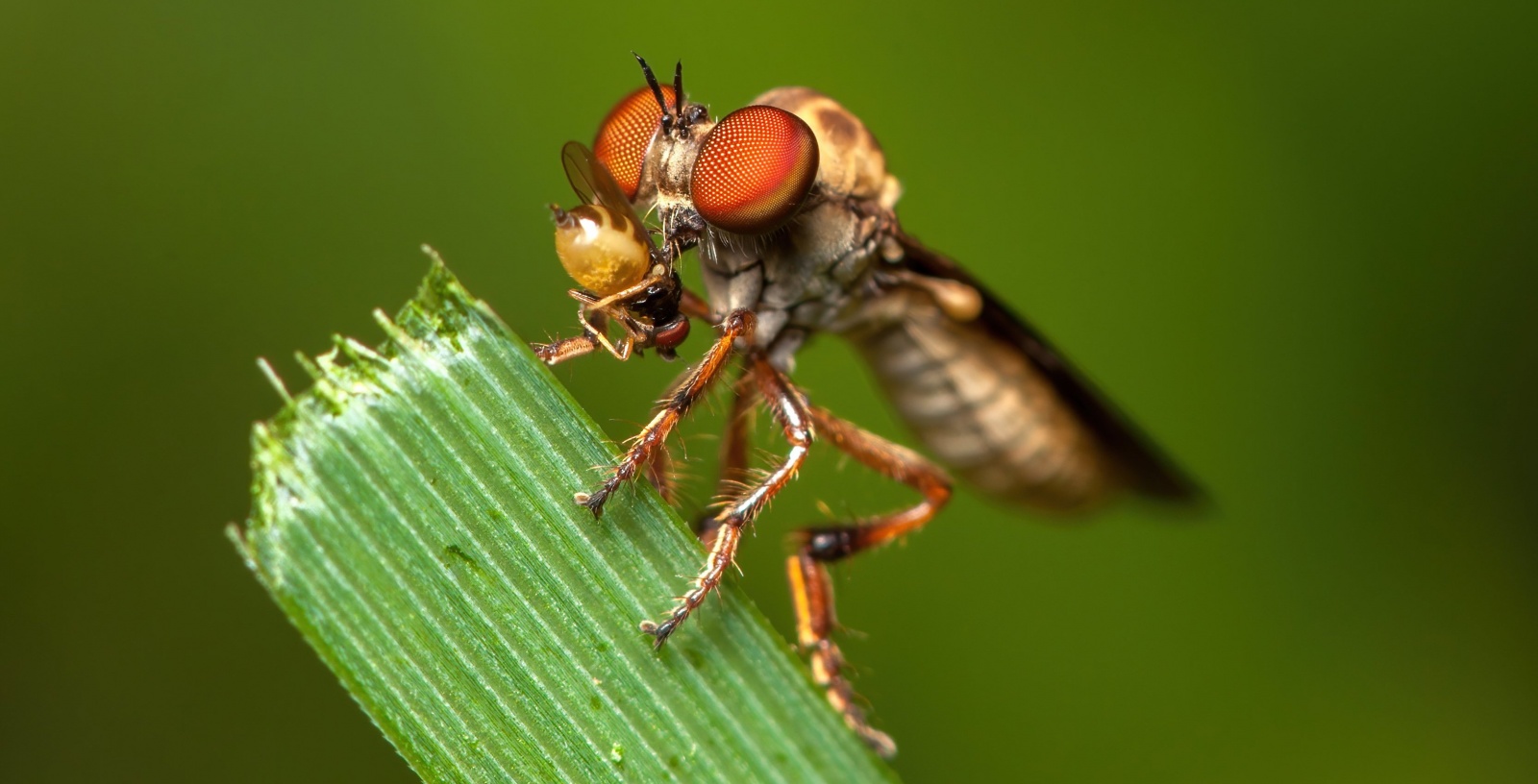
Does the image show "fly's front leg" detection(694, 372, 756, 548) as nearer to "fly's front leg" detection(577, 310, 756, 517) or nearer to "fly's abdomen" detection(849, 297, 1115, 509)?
"fly's abdomen" detection(849, 297, 1115, 509)

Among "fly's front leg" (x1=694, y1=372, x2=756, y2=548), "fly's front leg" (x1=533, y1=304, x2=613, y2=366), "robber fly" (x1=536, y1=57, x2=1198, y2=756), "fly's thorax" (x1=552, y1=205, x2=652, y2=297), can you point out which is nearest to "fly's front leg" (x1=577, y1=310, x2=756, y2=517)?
"robber fly" (x1=536, y1=57, x2=1198, y2=756)

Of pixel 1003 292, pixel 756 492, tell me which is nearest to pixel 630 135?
pixel 756 492

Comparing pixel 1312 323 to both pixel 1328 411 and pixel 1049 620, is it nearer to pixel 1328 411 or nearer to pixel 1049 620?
pixel 1328 411

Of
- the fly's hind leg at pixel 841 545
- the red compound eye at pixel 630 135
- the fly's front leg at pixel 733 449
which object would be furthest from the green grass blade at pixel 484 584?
the fly's front leg at pixel 733 449

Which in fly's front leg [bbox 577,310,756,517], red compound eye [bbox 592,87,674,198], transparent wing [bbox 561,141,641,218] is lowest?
fly's front leg [bbox 577,310,756,517]

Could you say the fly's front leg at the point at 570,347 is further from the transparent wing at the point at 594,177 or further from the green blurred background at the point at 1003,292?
the green blurred background at the point at 1003,292

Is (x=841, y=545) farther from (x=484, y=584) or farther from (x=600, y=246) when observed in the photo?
(x=484, y=584)

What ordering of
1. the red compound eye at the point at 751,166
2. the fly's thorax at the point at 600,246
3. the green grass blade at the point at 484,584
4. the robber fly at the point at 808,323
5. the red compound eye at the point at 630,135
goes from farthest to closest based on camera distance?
the red compound eye at the point at 630,135 → the red compound eye at the point at 751,166 → the robber fly at the point at 808,323 → the fly's thorax at the point at 600,246 → the green grass blade at the point at 484,584
